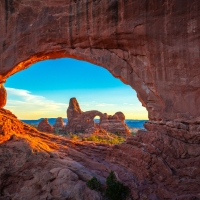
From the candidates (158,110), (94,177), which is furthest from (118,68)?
(94,177)

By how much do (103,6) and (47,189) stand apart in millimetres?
10627

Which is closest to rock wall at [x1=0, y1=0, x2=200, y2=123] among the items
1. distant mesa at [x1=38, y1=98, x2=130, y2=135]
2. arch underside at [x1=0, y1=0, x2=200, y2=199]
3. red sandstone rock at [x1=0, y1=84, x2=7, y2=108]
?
arch underside at [x1=0, y1=0, x2=200, y2=199]

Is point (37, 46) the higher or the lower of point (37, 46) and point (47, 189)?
the higher

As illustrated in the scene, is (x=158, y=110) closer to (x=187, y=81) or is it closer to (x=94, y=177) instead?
(x=187, y=81)

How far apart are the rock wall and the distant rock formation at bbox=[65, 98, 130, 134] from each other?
30.5 metres

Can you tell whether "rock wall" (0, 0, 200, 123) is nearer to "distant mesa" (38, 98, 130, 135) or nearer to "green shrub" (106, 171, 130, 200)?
"green shrub" (106, 171, 130, 200)

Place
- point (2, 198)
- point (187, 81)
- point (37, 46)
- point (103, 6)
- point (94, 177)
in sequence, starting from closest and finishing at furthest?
point (2, 198) < point (94, 177) < point (187, 81) < point (103, 6) < point (37, 46)

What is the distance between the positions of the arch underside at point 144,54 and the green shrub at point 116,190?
570mm

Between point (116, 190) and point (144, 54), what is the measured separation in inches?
296

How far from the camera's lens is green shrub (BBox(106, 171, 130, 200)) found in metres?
9.13

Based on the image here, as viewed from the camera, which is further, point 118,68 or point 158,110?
point 118,68

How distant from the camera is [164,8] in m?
10.7

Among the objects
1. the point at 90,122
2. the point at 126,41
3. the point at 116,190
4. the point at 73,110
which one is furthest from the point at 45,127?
the point at 116,190

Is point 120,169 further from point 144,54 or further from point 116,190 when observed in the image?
point 144,54
